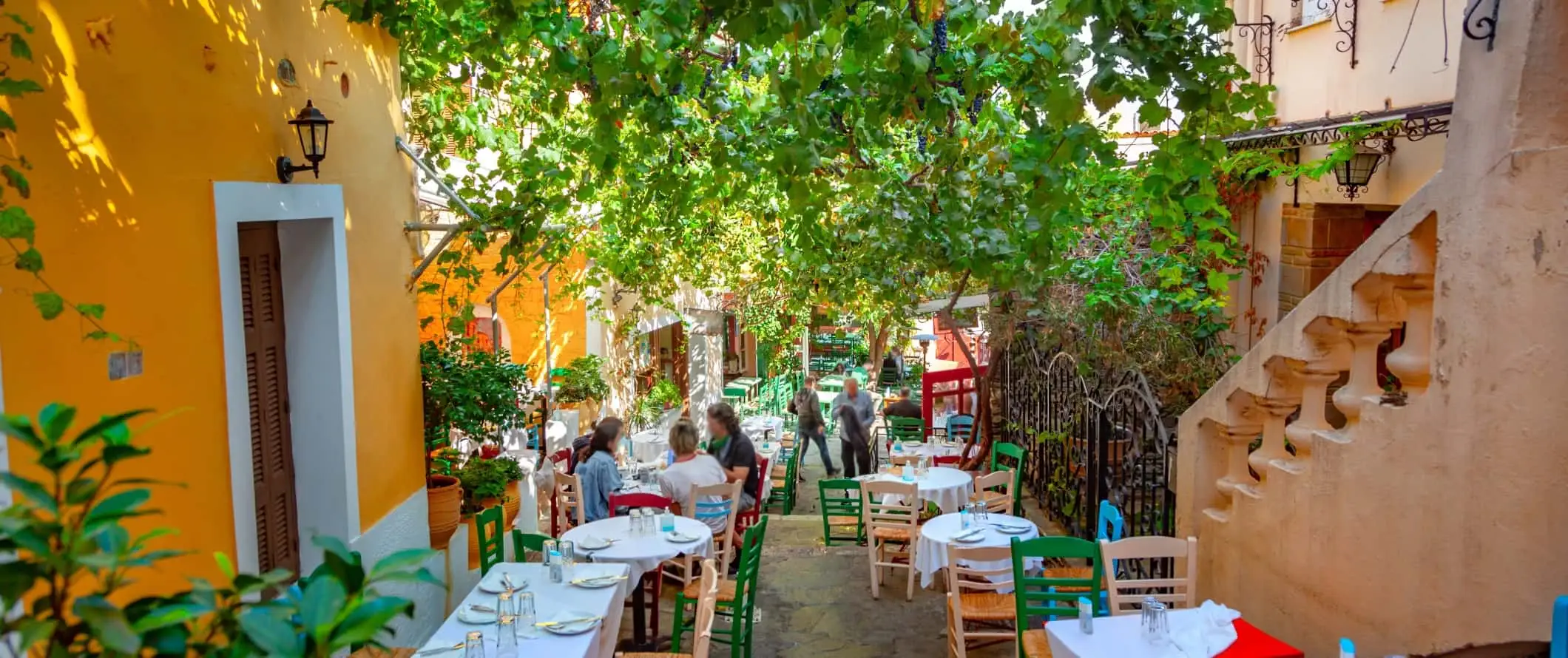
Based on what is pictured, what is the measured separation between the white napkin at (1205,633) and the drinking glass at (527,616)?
267 centimetres

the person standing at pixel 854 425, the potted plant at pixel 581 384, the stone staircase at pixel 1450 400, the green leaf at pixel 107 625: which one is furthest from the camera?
the person standing at pixel 854 425

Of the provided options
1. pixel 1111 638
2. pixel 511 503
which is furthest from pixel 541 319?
pixel 1111 638

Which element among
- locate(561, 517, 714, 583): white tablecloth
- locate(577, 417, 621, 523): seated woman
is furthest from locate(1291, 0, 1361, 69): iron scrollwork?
locate(577, 417, 621, 523): seated woman

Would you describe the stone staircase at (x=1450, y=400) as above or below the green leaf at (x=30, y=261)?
below

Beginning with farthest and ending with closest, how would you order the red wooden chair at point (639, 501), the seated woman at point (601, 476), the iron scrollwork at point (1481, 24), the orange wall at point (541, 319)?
the orange wall at point (541, 319) → the seated woman at point (601, 476) → the red wooden chair at point (639, 501) → the iron scrollwork at point (1481, 24)

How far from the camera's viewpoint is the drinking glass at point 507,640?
459 cm

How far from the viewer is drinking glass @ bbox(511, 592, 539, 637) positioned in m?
4.91

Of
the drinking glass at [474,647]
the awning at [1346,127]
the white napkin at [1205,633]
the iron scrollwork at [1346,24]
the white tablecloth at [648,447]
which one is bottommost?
the white tablecloth at [648,447]

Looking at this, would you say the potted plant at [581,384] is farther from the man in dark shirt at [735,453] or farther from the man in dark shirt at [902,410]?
the man in dark shirt at [735,453]

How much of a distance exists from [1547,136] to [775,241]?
30.9 feet

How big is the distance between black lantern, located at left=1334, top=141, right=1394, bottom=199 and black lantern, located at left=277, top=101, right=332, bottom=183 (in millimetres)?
6856

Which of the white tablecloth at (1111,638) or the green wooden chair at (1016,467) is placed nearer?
the white tablecloth at (1111,638)

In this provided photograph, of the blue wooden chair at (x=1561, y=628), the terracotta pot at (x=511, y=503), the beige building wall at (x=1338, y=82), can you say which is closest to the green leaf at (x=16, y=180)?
the blue wooden chair at (x=1561, y=628)

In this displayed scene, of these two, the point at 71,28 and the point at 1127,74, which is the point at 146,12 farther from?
the point at 1127,74
